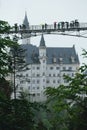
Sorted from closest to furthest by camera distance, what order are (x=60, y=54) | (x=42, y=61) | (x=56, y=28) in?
1. (x=56, y=28)
2. (x=42, y=61)
3. (x=60, y=54)

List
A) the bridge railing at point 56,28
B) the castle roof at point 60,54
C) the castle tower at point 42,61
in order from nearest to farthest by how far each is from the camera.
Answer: the bridge railing at point 56,28
the castle tower at point 42,61
the castle roof at point 60,54

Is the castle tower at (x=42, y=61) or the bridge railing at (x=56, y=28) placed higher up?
the bridge railing at (x=56, y=28)

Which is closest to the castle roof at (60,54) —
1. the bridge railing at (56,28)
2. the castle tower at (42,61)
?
the castle tower at (42,61)

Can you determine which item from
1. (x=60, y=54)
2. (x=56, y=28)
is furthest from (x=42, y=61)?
(x=56, y=28)

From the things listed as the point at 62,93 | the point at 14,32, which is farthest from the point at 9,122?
the point at 14,32

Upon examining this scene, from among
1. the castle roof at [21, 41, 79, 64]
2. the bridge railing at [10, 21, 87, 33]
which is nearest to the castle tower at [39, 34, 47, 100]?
the castle roof at [21, 41, 79, 64]

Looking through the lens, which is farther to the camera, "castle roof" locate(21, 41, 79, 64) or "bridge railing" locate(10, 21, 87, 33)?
"castle roof" locate(21, 41, 79, 64)

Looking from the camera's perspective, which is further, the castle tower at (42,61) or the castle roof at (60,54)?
the castle roof at (60,54)

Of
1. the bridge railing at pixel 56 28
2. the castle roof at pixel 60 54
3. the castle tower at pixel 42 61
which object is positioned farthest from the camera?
the castle roof at pixel 60 54

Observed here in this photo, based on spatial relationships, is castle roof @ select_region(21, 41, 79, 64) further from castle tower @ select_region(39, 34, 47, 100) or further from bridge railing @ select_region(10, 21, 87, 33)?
bridge railing @ select_region(10, 21, 87, 33)

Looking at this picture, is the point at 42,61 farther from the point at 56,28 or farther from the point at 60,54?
the point at 56,28

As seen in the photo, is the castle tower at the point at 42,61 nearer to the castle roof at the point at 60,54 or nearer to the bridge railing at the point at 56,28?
the castle roof at the point at 60,54

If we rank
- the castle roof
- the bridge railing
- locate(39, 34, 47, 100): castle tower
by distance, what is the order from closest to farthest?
the bridge railing
locate(39, 34, 47, 100): castle tower
the castle roof

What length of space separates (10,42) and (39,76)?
140 m
